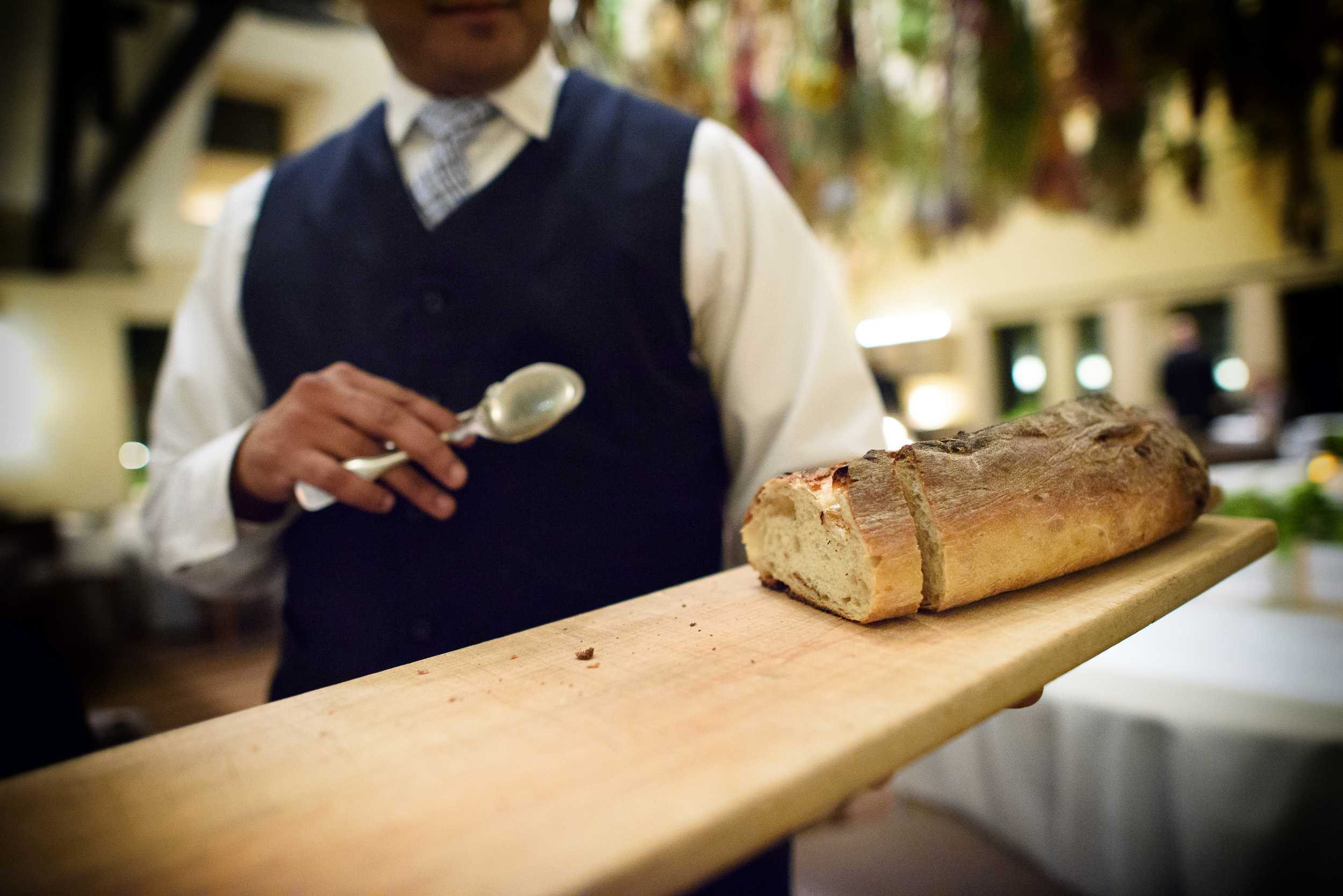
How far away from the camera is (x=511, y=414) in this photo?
32.1 inches

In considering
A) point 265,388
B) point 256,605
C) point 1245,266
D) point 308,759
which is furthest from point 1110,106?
point 1245,266

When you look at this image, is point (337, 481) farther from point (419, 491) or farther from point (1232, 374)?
point (1232, 374)

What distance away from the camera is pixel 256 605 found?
534 centimetres

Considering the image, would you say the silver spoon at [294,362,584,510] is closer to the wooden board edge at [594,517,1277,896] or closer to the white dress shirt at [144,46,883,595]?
the white dress shirt at [144,46,883,595]

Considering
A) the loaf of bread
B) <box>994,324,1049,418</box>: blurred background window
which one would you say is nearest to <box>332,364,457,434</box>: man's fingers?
the loaf of bread

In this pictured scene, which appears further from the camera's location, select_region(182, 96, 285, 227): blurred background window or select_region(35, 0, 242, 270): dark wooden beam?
select_region(182, 96, 285, 227): blurred background window

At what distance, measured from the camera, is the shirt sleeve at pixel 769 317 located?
37.8 inches

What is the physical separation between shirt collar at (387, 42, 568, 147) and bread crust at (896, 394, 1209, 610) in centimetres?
64

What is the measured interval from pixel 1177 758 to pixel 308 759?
58.0 inches

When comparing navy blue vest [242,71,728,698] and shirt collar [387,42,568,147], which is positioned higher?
shirt collar [387,42,568,147]

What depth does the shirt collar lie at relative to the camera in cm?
96

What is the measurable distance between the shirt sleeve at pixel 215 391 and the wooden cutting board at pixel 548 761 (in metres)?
0.55

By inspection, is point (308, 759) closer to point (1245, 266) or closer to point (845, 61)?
point (845, 61)

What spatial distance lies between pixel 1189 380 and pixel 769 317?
24.1 feet
